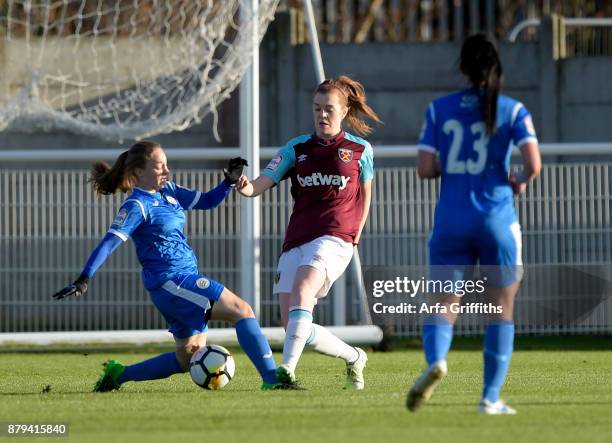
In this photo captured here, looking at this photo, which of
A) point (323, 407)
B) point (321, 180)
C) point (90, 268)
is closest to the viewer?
point (323, 407)

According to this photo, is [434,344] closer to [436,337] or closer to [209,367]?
[436,337]

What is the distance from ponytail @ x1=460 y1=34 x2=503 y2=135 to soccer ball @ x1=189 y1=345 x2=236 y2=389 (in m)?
2.43

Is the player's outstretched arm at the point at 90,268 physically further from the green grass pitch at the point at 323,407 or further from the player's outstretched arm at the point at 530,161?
the player's outstretched arm at the point at 530,161

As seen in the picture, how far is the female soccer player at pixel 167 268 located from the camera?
7.76 m

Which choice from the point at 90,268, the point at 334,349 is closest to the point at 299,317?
the point at 334,349

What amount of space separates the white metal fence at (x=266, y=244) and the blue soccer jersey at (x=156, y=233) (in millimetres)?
4816

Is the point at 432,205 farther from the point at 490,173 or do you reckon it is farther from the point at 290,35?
the point at 490,173

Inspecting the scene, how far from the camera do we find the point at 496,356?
624 centimetres

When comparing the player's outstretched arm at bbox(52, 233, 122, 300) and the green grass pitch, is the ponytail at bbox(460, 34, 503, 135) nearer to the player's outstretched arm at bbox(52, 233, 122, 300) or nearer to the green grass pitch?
the green grass pitch

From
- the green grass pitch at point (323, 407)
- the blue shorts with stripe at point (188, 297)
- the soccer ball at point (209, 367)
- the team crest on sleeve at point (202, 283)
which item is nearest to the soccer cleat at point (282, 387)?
the green grass pitch at point (323, 407)

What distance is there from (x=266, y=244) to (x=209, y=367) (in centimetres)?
540

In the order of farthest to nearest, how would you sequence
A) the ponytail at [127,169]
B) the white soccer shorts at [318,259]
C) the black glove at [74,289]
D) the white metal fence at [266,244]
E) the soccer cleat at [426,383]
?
the white metal fence at [266,244]
the ponytail at [127,169]
the white soccer shorts at [318,259]
the black glove at [74,289]
the soccer cleat at [426,383]

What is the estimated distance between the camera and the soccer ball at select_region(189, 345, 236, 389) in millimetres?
7836

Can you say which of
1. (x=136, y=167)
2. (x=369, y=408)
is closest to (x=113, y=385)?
(x=136, y=167)
